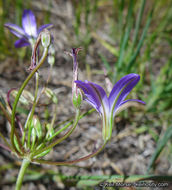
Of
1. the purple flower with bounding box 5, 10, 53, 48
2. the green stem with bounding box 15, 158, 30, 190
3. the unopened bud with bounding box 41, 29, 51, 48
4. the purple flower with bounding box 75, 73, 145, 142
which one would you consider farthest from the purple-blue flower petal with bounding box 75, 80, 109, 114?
the purple flower with bounding box 5, 10, 53, 48

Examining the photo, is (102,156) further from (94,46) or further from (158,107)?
(94,46)

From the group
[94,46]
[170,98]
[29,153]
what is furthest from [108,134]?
[94,46]

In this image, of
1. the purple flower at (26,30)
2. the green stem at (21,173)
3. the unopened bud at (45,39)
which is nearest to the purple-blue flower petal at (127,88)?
the unopened bud at (45,39)

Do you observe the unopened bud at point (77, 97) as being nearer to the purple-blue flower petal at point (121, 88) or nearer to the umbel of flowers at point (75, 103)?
the umbel of flowers at point (75, 103)

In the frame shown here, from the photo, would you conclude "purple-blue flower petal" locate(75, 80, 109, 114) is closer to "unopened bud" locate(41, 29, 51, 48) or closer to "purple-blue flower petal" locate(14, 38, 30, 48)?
"unopened bud" locate(41, 29, 51, 48)

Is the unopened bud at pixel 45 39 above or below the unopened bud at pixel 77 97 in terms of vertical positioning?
above

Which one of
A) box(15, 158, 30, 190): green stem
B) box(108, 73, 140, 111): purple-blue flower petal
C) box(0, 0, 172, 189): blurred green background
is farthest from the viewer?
box(0, 0, 172, 189): blurred green background

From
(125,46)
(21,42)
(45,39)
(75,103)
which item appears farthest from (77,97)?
(125,46)
